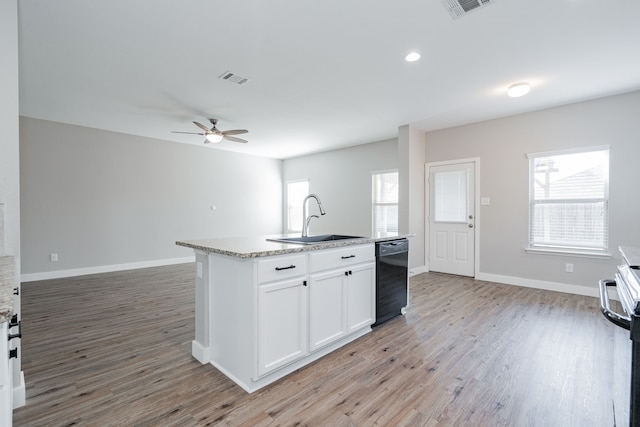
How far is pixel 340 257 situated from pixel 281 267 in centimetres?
61

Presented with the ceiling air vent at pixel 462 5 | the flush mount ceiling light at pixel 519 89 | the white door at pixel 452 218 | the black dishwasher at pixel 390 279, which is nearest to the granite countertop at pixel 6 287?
the black dishwasher at pixel 390 279

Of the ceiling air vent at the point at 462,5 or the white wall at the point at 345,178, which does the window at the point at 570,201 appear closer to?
the white wall at the point at 345,178

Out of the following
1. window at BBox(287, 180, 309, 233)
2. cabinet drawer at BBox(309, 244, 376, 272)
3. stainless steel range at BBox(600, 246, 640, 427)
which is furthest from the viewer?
window at BBox(287, 180, 309, 233)

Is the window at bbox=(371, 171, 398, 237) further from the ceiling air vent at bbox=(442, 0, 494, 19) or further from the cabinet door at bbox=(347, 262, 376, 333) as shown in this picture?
the ceiling air vent at bbox=(442, 0, 494, 19)

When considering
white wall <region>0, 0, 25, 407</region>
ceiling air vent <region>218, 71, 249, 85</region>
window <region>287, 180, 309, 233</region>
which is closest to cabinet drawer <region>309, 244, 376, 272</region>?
white wall <region>0, 0, 25, 407</region>

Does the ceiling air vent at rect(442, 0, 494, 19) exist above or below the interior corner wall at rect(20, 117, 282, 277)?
above

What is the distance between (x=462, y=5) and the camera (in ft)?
7.13

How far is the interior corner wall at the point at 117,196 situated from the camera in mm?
4844

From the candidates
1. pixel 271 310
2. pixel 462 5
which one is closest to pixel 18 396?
pixel 271 310

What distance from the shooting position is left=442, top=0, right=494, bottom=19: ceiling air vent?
84.0 inches

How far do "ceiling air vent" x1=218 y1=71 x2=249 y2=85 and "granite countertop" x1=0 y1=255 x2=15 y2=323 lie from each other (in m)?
2.44

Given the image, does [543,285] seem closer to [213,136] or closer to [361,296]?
[361,296]

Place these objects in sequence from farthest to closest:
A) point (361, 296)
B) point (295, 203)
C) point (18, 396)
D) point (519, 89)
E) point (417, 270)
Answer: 1. point (295, 203)
2. point (417, 270)
3. point (519, 89)
4. point (361, 296)
5. point (18, 396)

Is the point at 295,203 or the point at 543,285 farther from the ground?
the point at 295,203
